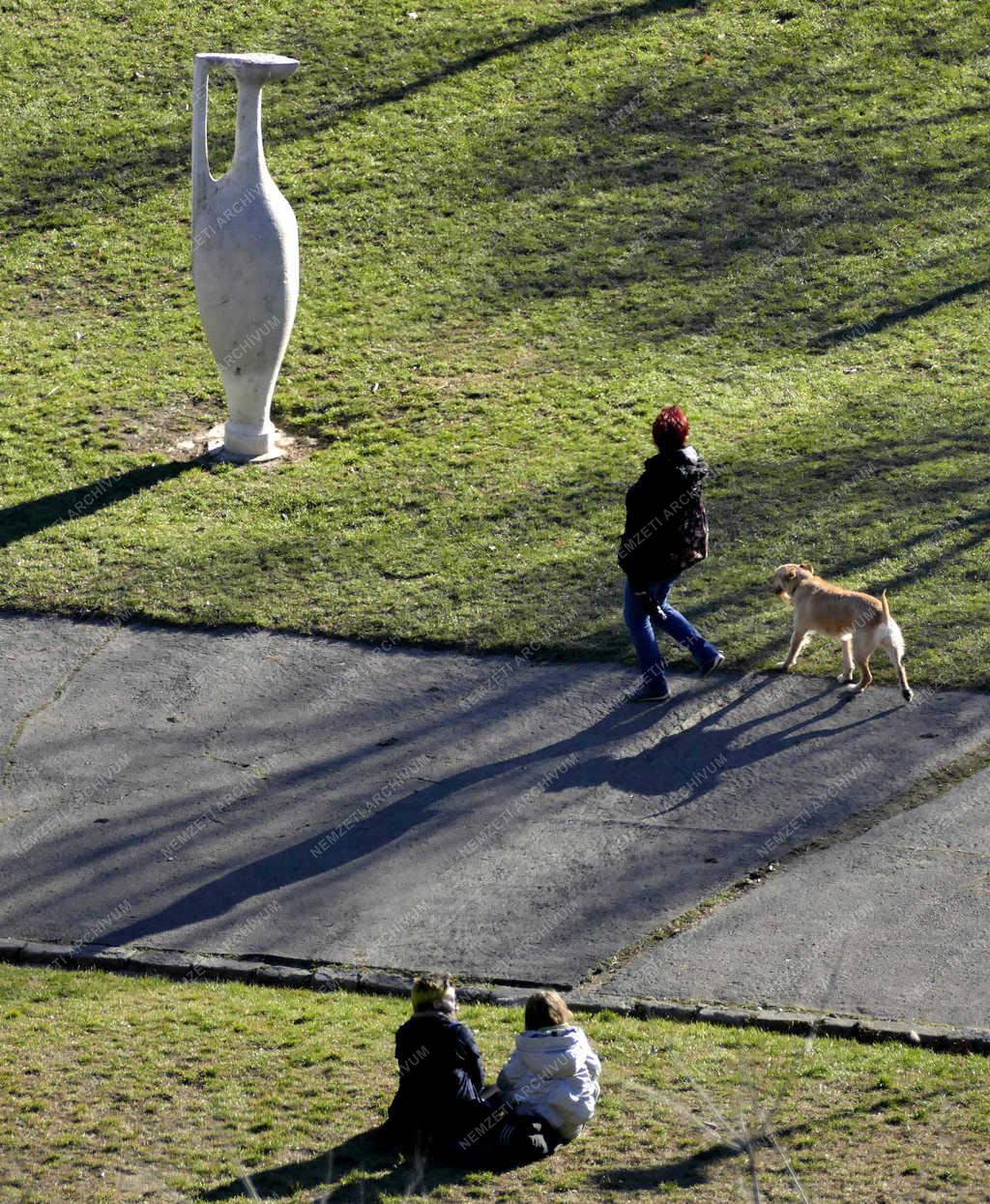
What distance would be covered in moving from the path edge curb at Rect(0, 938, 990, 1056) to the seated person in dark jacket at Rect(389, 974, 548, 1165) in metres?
1.10

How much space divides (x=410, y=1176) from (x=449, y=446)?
8.09 metres

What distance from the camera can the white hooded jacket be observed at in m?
6.53

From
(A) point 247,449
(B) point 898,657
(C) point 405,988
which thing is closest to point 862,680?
(B) point 898,657

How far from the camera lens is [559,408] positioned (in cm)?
1426

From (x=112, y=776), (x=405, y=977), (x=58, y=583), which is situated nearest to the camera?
(x=405, y=977)

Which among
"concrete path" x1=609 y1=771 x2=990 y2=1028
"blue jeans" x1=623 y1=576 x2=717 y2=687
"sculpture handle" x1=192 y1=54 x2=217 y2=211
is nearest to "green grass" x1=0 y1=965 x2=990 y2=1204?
"concrete path" x1=609 y1=771 x2=990 y2=1028

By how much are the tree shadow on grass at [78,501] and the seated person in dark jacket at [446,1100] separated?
6.91 metres

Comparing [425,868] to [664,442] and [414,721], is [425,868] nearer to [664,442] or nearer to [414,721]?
[414,721]

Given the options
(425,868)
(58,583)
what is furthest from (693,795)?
(58,583)

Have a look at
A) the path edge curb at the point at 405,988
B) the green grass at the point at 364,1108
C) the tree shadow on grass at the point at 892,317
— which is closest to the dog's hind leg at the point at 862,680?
the path edge curb at the point at 405,988

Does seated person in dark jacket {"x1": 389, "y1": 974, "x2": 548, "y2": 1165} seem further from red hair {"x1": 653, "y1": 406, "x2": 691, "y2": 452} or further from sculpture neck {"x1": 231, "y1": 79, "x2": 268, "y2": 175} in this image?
sculpture neck {"x1": 231, "y1": 79, "x2": 268, "y2": 175}

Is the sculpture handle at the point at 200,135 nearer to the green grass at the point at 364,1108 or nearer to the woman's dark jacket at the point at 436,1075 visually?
the green grass at the point at 364,1108

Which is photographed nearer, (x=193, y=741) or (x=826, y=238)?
(x=193, y=741)

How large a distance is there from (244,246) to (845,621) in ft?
18.9
